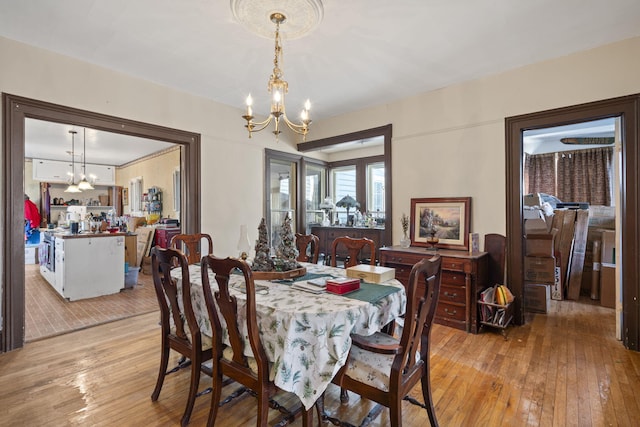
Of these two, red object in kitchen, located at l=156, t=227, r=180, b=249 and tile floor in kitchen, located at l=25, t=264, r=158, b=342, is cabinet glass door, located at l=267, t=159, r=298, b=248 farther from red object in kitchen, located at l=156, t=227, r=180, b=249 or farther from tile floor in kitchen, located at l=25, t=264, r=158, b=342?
red object in kitchen, located at l=156, t=227, r=180, b=249

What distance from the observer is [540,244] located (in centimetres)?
382

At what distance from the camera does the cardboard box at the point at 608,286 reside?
151 inches

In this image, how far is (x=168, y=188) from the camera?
22.8 ft

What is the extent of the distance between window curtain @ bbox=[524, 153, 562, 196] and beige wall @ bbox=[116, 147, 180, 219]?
6850mm

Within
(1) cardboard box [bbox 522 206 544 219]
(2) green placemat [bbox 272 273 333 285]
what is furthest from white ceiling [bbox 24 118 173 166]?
(1) cardboard box [bbox 522 206 544 219]

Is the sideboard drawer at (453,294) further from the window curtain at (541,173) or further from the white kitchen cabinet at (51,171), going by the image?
the white kitchen cabinet at (51,171)

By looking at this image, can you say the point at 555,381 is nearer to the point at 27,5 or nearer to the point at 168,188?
the point at 27,5

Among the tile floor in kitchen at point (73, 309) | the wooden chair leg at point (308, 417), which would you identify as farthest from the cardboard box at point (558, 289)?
the tile floor in kitchen at point (73, 309)

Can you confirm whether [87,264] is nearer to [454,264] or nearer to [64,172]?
[454,264]

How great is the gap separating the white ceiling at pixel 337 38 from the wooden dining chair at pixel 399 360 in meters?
2.02

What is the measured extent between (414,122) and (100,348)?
166 inches

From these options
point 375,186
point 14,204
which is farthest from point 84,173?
point 375,186

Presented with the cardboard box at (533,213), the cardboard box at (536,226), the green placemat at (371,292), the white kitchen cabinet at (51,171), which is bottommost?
the green placemat at (371,292)

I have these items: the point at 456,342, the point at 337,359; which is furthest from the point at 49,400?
the point at 456,342
